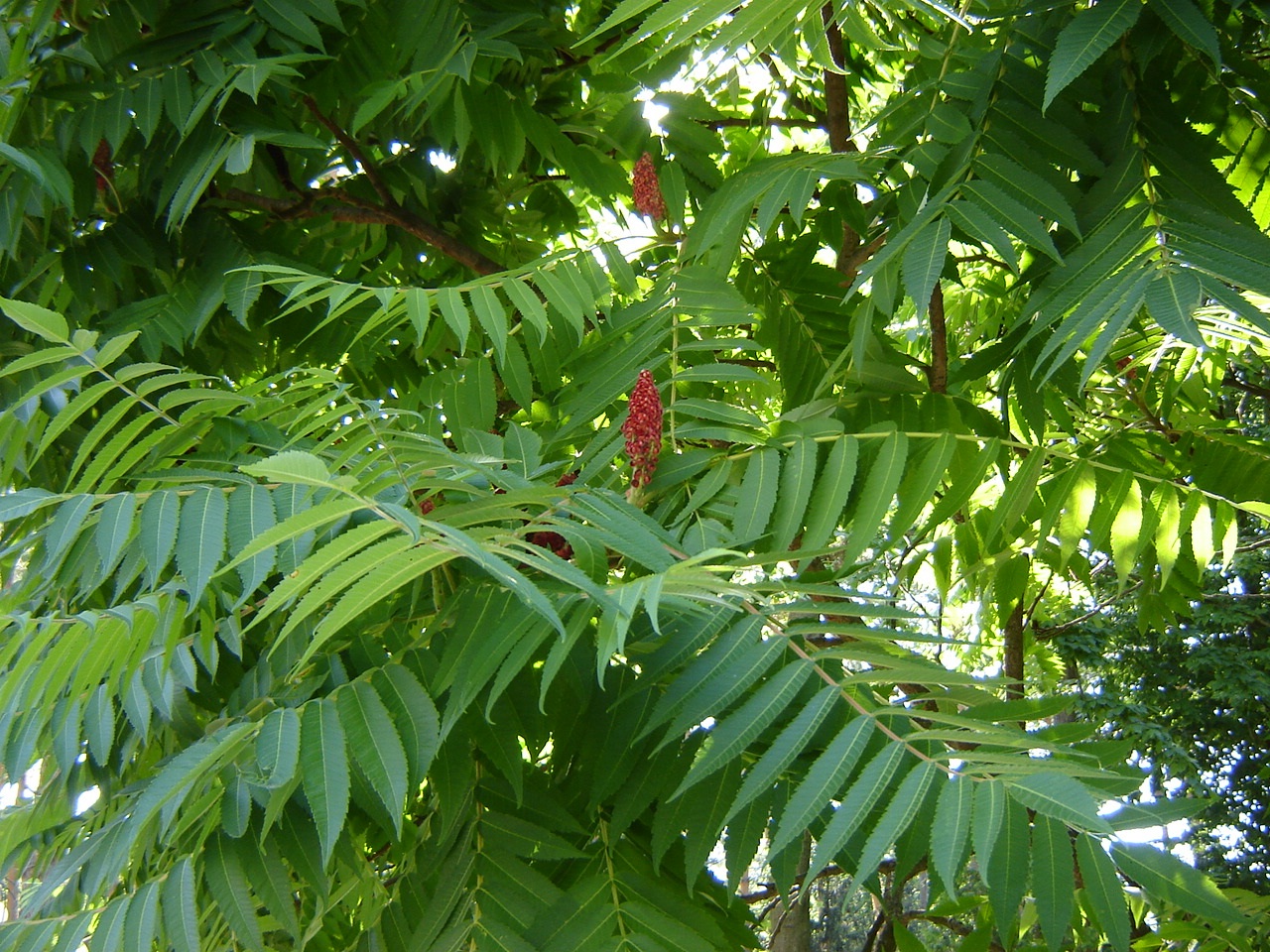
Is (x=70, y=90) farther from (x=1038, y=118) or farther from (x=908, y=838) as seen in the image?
(x=908, y=838)

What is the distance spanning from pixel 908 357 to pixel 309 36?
5.05 feet

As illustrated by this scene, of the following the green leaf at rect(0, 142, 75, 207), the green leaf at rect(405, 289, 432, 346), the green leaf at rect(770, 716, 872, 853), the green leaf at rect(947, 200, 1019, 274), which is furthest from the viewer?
the green leaf at rect(0, 142, 75, 207)

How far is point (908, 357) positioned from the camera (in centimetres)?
255

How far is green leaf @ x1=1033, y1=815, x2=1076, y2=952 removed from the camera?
4.50 ft

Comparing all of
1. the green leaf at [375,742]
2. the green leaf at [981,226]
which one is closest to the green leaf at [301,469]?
the green leaf at [375,742]

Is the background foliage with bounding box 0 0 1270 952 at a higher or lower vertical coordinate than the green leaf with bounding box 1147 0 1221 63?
lower

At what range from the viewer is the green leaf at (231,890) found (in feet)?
4.76

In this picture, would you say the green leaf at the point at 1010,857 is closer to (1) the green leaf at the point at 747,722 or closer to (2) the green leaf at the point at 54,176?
(1) the green leaf at the point at 747,722

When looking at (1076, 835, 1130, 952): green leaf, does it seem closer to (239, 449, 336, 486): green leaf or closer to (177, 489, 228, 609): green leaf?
(239, 449, 336, 486): green leaf

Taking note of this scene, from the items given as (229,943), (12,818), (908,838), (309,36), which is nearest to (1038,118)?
(908,838)

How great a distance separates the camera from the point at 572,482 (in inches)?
78.7

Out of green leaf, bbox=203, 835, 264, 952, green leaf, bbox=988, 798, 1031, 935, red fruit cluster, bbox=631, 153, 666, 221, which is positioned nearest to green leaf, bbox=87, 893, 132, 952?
green leaf, bbox=203, 835, 264, 952

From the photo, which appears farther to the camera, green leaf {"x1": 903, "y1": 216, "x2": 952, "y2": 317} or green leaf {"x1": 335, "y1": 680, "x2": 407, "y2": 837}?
green leaf {"x1": 903, "y1": 216, "x2": 952, "y2": 317}

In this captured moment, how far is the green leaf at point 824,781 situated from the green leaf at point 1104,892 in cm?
32
